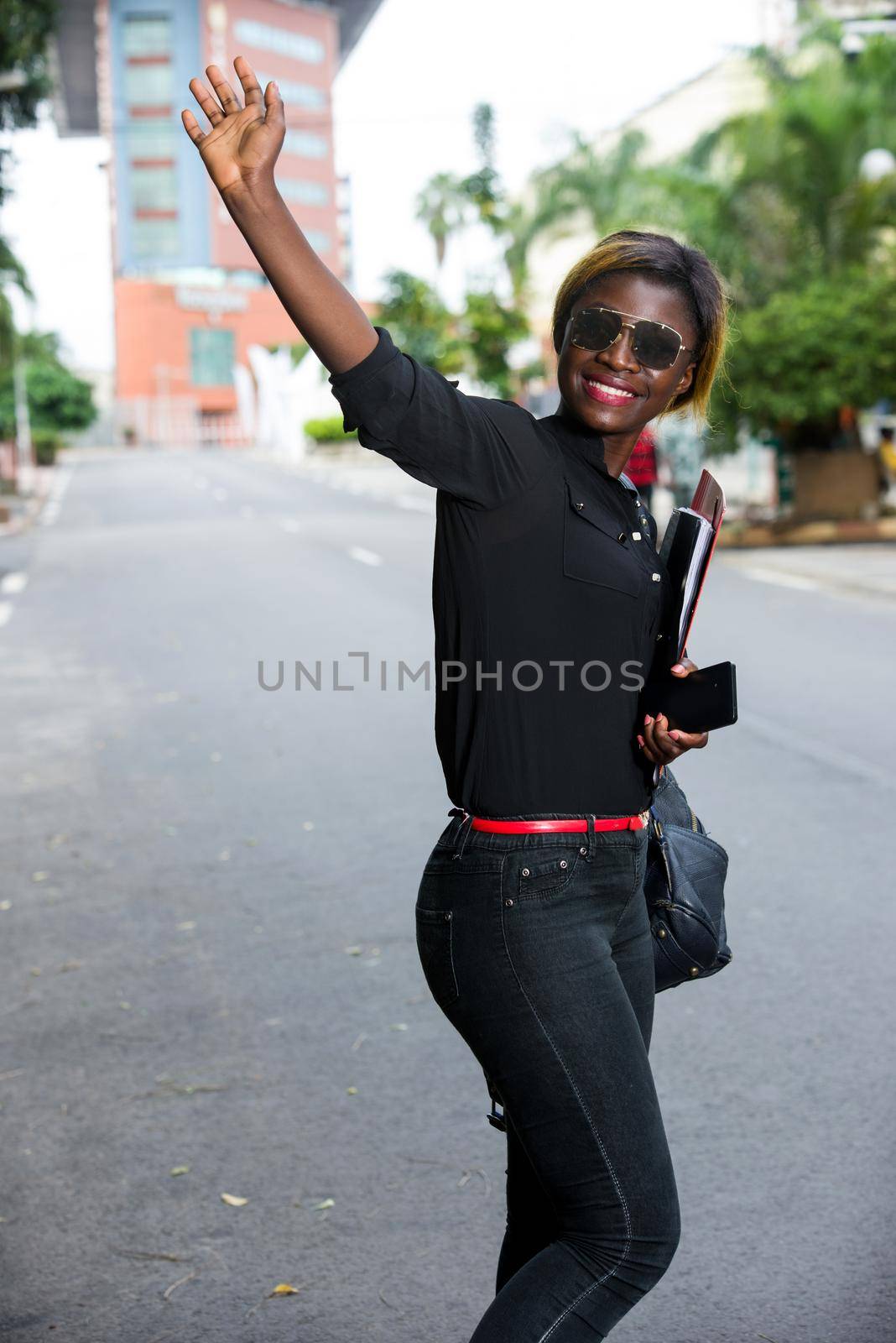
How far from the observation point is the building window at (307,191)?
120375mm

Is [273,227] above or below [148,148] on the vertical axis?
below

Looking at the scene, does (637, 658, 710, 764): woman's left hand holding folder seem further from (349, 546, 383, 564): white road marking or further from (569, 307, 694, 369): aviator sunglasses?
(349, 546, 383, 564): white road marking

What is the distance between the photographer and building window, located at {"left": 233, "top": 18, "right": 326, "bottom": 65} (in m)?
120

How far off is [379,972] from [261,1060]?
77cm

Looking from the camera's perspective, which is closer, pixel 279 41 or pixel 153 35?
pixel 153 35

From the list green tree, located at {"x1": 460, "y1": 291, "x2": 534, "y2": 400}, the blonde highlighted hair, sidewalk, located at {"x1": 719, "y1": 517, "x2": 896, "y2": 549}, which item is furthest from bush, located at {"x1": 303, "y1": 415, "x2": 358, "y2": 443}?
the blonde highlighted hair

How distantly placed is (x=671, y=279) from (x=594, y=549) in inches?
18.4

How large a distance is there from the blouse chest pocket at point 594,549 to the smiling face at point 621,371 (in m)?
0.15

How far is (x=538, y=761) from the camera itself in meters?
2.14

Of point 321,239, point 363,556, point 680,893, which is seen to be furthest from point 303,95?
point 680,893

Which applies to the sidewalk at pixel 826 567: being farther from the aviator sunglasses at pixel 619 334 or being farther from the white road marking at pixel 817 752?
the aviator sunglasses at pixel 619 334

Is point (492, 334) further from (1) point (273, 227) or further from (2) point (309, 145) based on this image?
(2) point (309, 145)

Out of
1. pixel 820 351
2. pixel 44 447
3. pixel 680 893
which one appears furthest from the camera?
pixel 44 447

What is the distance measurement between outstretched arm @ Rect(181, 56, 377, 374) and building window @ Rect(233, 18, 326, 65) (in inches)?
4982
